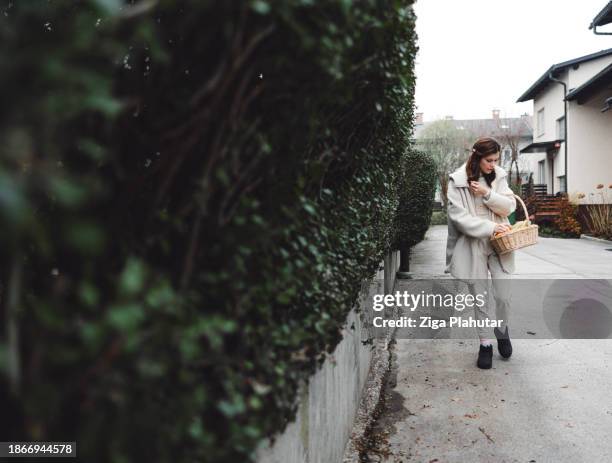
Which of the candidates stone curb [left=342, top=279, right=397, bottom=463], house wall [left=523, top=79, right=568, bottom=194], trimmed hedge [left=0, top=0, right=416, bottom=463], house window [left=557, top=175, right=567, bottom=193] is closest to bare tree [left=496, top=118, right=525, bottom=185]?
house wall [left=523, top=79, right=568, bottom=194]

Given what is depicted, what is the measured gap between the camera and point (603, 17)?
17.0m

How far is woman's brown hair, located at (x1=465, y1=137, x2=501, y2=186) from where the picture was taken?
438 cm

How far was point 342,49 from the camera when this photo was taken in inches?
43.7

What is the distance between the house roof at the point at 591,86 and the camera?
698 inches

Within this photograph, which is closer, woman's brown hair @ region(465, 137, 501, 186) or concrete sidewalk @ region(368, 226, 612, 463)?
concrete sidewalk @ region(368, 226, 612, 463)

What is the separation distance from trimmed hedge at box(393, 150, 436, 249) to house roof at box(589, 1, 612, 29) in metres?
11.0

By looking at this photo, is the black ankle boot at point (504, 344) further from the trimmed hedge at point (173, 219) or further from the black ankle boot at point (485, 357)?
the trimmed hedge at point (173, 219)

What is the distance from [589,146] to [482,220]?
2017 cm

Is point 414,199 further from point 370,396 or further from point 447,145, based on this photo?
point 447,145

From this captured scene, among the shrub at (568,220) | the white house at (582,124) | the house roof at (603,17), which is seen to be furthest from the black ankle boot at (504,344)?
the white house at (582,124)

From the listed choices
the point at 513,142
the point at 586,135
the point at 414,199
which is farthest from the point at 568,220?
the point at 513,142

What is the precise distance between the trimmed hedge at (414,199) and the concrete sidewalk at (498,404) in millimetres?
3530

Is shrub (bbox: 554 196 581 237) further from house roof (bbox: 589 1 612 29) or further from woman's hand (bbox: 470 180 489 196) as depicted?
woman's hand (bbox: 470 180 489 196)

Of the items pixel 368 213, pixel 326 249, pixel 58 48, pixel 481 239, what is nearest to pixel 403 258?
pixel 481 239
